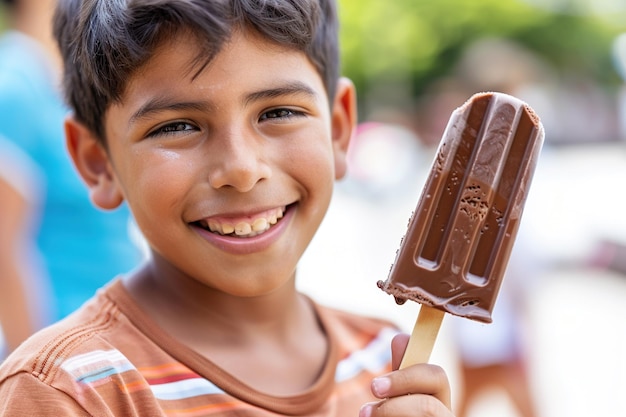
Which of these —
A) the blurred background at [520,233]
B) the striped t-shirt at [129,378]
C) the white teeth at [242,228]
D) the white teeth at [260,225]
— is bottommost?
the striped t-shirt at [129,378]

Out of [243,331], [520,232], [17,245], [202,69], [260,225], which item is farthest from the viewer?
[520,232]

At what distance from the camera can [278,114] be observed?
2.07 meters

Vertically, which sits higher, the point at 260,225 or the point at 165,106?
the point at 165,106

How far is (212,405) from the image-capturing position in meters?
1.98

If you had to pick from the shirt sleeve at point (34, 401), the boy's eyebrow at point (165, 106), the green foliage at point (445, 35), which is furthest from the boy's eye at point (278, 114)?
the green foliage at point (445, 35)

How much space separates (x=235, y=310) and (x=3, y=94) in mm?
1398

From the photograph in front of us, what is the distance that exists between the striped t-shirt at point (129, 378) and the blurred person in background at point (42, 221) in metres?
1.07

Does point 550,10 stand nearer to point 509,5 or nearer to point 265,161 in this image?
point 509,5

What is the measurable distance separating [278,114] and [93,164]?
0.58 metres

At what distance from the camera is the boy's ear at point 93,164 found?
2.29 meters

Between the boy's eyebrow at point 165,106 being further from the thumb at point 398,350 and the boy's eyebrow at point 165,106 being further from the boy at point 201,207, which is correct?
the thumb at point 398,350

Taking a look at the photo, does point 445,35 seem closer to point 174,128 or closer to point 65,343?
point 174,128

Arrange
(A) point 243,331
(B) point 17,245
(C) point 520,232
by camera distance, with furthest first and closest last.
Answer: (C) point 520,232 < (B) point 17,245 < (A) point 243,331

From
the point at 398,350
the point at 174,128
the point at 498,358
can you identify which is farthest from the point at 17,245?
the point at 498,358
